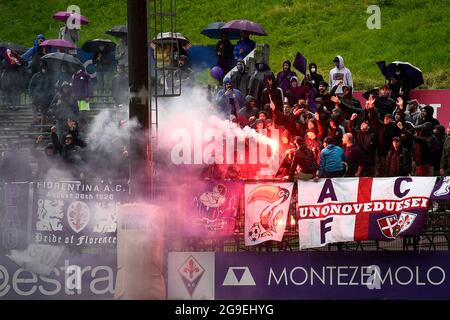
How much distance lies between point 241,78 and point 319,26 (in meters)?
19.8

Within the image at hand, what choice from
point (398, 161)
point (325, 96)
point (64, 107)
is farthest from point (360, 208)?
point (64, 107)

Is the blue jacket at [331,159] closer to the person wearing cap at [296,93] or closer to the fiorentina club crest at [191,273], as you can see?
the fiorentina club crest at [191,273]

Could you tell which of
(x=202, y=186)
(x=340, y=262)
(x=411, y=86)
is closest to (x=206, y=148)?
(x=202, y=186)

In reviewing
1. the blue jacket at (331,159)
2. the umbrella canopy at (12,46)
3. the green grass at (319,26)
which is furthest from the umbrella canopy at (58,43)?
the green grass at (319,26)

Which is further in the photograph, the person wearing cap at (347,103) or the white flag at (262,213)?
the person wearing cap at (347,103)

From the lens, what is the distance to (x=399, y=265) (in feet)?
53.7

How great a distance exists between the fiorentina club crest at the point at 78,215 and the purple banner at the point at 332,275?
83.5 inches

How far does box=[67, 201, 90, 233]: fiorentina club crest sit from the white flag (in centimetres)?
249

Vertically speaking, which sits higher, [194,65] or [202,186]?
[194,65]

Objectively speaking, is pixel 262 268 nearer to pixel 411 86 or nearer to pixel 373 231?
pixel 373 231

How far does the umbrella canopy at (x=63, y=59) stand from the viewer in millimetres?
22766

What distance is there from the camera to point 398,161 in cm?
1733

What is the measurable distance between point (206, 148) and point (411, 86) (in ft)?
19.2

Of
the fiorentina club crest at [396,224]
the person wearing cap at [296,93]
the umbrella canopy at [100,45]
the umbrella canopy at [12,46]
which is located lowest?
the fiorentina club crest at [396,224]
